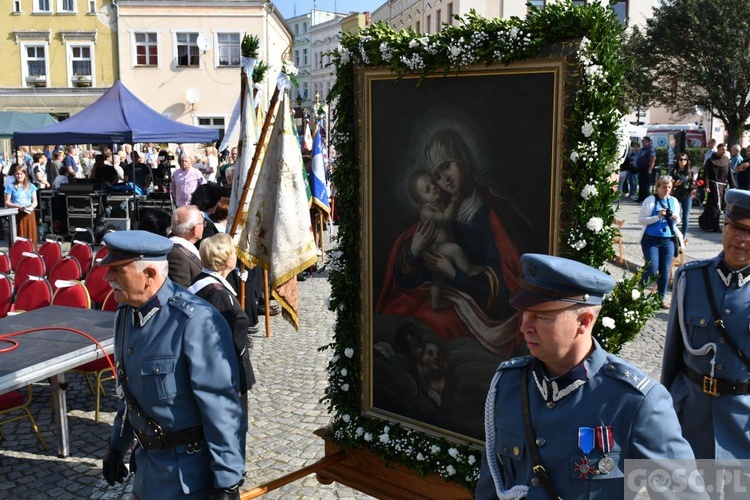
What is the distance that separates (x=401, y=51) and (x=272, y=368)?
4911 mm

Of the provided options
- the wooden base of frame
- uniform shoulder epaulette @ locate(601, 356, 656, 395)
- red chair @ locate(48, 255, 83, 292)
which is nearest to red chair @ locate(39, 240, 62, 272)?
red chair @ locate(48, 255, 83, 292)

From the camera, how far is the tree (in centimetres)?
3047

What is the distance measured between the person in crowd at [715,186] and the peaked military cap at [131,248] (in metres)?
16.6

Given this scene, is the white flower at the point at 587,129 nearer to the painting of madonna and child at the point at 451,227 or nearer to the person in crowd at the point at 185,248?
the painting of madonna and child at the point at 451,227

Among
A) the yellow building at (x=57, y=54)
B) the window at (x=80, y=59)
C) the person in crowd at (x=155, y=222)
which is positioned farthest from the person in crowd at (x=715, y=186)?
the window at (x=80, y=59)

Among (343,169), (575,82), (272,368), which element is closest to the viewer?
(575,82)

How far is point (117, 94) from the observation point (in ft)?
50.4

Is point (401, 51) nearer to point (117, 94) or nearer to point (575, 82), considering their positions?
point (575, 82)

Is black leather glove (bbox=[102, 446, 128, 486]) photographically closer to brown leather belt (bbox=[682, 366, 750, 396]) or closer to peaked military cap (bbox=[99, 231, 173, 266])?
peaked military cap (bbox=[99, 231, 173, 266])

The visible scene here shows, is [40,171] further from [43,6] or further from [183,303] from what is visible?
[43,6]

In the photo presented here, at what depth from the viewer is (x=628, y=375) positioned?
226 cm

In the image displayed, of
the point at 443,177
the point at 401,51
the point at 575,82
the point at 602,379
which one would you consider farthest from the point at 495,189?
the point at 602,379

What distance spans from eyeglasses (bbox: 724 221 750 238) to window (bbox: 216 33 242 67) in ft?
121

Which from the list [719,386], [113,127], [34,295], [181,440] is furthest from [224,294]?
[113,127]
